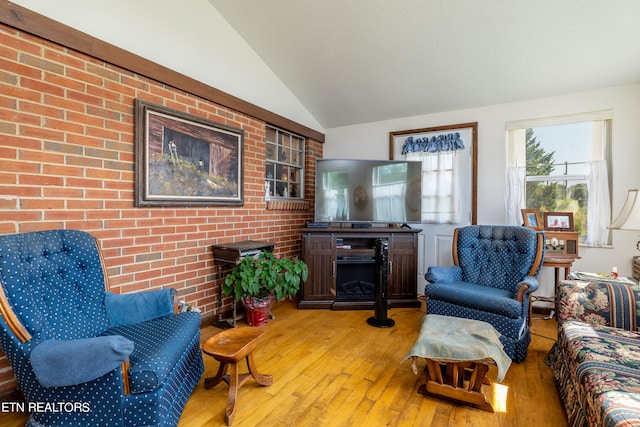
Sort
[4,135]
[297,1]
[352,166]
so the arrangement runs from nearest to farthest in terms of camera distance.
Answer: [4,135] → [297,1] → [352,166]

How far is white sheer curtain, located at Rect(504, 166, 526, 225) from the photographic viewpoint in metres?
3.37

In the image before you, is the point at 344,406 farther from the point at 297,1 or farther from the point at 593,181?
the point at 593,181

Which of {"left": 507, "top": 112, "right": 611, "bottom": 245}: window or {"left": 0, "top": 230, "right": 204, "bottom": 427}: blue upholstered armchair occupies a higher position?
{"left": 507, "top": 112, "right": 611, "bottom": 245}: window

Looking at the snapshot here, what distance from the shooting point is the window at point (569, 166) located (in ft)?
9.92

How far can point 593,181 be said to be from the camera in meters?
3.05

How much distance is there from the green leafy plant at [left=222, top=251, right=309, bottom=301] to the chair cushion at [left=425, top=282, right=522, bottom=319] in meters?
1.26

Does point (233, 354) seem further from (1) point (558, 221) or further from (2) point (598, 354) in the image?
(1) point (558, 221)

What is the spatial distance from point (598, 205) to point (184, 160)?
404cm

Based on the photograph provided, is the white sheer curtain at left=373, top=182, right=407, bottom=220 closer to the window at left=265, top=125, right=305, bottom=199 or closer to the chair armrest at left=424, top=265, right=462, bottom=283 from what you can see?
the chair armrest at left=424, top=265, right=462, bottom=283

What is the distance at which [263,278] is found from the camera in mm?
2688

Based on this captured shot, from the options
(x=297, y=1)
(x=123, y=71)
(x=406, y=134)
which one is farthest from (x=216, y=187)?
(x=406, y=134)

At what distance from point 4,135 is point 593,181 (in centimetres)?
476

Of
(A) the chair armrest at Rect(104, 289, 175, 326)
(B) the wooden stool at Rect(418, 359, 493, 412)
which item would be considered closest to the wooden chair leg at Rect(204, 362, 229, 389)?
(A) the chair armrest at Rect(104, 289, 175, 326)

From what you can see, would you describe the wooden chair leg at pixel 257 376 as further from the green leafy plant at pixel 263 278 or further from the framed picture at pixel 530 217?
the framed picture at pixel 530 217
